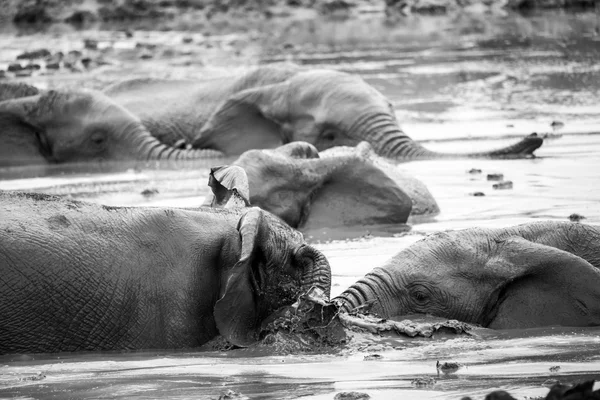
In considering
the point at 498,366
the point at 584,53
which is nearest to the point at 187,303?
the point at 498,366

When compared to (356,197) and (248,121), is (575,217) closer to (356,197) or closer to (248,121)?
(356,197)

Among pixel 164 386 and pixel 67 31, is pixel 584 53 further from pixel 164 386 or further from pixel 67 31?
pixel 67 31

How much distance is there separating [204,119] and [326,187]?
627 cm

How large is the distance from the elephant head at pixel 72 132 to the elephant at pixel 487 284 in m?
8.65

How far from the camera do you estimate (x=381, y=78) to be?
72.8ft

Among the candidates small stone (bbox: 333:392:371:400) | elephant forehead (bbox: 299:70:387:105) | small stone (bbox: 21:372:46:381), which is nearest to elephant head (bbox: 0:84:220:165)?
elephant forehead (bbox: 299:70:387:105)

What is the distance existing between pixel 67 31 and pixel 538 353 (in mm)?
38030

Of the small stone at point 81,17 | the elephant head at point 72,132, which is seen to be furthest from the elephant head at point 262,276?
the small stone at point 81,17

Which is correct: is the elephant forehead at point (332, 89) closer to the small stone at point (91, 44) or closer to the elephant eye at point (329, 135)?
the elephant eye at point (329, 135)

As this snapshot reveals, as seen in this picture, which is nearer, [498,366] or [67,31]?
[498,366]

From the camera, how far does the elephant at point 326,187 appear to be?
34.0ft

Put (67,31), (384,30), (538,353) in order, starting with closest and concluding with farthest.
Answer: (538,353) → (384,30) → (67,31)

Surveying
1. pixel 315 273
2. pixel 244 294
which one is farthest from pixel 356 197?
pixel 244 294

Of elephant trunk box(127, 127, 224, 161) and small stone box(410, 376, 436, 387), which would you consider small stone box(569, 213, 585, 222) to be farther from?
elephant trunk box(127, 127, 224, 161)
